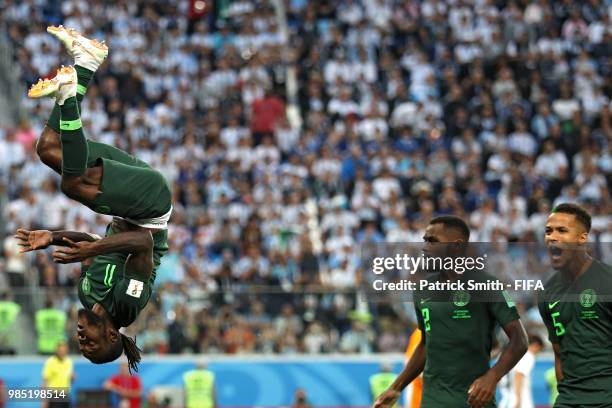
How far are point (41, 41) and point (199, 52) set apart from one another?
3148 mm

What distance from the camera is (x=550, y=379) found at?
62.4 ft

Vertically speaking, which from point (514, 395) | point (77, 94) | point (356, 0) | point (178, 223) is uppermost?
point (356, 0)

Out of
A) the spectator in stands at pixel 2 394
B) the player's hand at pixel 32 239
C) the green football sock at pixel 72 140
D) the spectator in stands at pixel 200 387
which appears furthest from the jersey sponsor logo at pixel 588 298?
the spectator in stands at pixel 2 394

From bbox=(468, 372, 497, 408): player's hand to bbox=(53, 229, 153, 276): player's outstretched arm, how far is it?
258cm

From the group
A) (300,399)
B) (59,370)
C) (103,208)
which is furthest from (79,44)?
(300,399)

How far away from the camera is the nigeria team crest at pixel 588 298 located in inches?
338

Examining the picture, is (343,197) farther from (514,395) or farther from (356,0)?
(514,395)

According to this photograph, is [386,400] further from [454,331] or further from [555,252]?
[555,252]

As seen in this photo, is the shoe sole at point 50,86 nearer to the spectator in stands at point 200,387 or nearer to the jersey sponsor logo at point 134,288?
the jersey sponsor logo at point 134,288

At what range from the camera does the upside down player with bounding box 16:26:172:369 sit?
8812mm

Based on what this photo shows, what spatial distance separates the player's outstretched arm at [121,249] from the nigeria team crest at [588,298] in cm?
314

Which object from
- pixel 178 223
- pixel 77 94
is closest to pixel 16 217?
pixel 178 223

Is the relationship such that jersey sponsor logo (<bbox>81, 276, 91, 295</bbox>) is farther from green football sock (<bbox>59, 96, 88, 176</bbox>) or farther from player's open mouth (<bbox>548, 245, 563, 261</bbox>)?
player's open mouth (<bbox>548, 245, 563, 261</bbox>)

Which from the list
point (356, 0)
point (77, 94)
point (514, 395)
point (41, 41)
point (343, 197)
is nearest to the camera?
point (77, 94)
